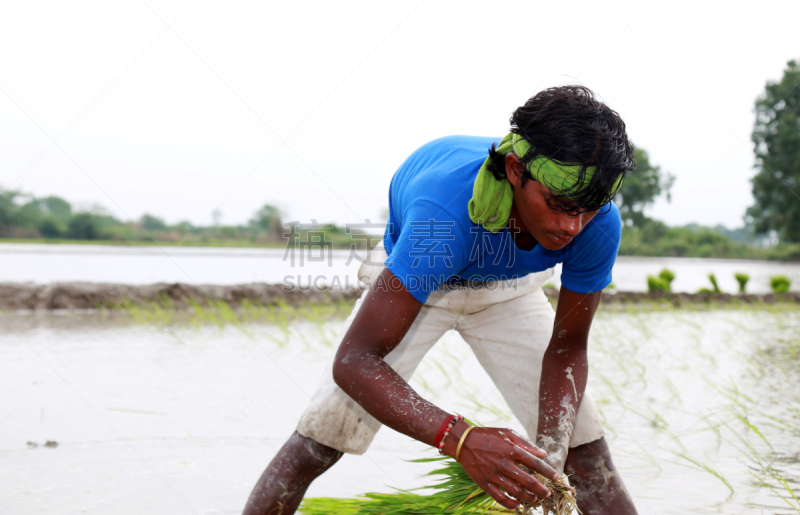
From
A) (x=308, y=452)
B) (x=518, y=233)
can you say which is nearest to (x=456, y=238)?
(x=518, y=233)

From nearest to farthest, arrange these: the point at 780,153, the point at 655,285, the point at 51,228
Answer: the point at 655,285 → the point at 780,153 → the point at 51,228

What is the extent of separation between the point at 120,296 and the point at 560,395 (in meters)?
5.77

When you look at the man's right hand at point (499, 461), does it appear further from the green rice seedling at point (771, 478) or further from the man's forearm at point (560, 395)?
the green rice seedling at point (771, 478)

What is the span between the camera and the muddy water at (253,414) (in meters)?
2.27

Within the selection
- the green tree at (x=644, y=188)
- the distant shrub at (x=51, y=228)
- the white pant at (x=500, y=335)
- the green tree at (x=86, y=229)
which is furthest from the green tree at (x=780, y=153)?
the distant shrub at (x=51, y=228)

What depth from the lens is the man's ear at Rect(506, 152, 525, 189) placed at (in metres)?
1.34

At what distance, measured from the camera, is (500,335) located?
1.85m

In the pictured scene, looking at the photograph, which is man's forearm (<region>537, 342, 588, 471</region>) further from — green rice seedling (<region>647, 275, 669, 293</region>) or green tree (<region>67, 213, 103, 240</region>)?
green tree (<region>67, 213, 103, 240</region>)

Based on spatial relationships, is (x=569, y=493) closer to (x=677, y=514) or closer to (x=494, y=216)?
(x=494, y=216)

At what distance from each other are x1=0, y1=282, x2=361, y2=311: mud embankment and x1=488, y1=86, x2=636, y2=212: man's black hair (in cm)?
554

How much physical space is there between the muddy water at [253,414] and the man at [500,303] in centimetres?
69

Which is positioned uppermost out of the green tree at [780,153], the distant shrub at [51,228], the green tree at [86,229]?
the green tree at [780,153]

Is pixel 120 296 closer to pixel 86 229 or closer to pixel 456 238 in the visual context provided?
pixel 456 238

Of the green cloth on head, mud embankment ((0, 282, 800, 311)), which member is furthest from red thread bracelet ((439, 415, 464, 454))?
mud embankment ((0, 282, 800, 311))
